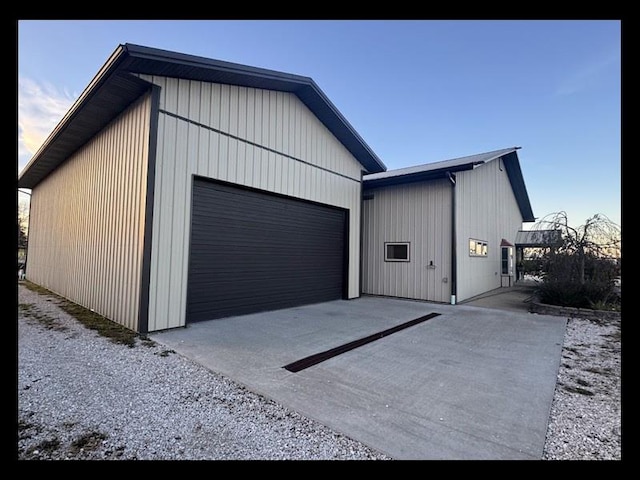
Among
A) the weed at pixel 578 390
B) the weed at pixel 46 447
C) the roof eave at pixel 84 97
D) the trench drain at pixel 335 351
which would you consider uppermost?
the roof eave at pixel 84 97

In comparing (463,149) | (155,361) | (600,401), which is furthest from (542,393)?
(463,149)

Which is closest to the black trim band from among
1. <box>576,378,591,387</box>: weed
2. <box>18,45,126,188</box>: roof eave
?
<box>18,45,126,188</box>: roof eave

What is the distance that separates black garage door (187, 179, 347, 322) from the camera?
6.15m

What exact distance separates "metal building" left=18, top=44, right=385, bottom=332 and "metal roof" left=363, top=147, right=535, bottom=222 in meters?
1.15

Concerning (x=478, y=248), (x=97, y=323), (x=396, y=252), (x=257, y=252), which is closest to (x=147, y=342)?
(x=97, y=323)

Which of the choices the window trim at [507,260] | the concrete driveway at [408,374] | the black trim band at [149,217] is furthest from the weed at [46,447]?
the window trim at [507,260]

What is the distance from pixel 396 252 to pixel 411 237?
0.74 metres

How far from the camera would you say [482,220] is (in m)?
11.9

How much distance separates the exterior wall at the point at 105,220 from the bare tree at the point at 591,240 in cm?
1111

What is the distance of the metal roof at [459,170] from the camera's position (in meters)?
9.40

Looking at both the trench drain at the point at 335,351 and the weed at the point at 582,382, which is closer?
the weed at the point at 582,382

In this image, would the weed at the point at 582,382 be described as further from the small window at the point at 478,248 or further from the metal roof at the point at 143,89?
the small window at the point at 478,248

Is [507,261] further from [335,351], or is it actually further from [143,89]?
[143,89]

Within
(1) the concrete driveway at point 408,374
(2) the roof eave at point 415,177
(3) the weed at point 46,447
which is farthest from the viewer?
(2) the roof eave at point 415,177
